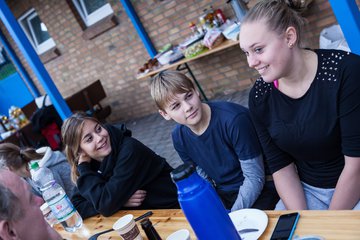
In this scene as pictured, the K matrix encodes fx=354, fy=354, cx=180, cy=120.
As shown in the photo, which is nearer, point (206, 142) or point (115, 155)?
point (206, 142)

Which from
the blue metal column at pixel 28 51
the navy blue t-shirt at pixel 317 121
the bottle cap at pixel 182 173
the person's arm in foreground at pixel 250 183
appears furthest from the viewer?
the blue metal column at pixel 28 51

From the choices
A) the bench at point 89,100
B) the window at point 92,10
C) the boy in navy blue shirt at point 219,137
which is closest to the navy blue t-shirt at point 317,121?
the boy in navy blue shirt at point 219,137

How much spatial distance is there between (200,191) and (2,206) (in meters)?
0.57

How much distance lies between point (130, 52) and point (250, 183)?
4.59 meters

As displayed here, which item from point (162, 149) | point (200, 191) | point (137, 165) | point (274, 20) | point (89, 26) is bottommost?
point (162, 149)

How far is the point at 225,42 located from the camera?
4004 mm

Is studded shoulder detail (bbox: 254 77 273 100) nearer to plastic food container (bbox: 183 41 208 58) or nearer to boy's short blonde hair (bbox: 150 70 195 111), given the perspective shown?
boy's short blonde hair (bbox: 150 70 195 111)

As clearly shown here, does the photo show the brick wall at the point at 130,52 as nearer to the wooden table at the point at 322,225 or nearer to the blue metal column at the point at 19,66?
the blue metal column at the point at 19,66

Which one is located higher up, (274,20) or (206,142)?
(274,20)

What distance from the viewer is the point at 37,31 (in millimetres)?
7543

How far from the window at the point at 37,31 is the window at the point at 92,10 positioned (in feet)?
4.13

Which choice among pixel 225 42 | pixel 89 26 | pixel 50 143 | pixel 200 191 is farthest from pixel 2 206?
pixel 89 26

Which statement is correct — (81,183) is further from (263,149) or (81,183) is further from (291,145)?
(291,145)

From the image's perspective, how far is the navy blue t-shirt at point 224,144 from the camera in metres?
1.72
